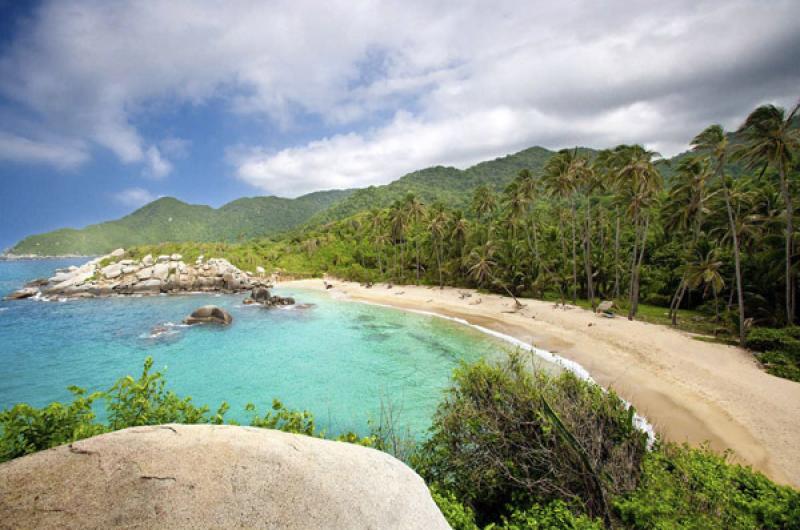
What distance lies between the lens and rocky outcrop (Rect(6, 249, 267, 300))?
5730 cm

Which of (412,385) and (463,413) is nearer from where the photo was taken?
(463,413)

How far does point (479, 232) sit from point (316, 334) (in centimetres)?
3441

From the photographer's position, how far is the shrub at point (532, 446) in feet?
24.2

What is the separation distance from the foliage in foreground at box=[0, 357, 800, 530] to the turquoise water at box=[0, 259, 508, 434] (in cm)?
633

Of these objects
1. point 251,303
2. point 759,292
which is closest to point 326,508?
point 759,292

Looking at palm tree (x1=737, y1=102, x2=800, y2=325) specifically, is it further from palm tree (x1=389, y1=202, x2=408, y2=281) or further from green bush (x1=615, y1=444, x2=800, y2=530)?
palm tree (x1=389, y1=202, x2=408, y2=281)

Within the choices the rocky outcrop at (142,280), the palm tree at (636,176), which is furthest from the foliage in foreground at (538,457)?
the rocky outcrop at (142,280)

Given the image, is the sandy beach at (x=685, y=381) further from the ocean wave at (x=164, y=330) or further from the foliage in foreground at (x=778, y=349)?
the ocean wave at (x=164, y=330)

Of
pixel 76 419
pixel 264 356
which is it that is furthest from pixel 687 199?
pixel 76 419

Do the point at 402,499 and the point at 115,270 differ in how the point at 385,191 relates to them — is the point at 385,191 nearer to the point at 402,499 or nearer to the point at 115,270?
the point at 115,270

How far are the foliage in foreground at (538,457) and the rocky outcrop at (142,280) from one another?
2387 inches

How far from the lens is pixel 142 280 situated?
2406 inches

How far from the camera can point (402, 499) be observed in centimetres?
429

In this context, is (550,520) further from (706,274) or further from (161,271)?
(161,271)
